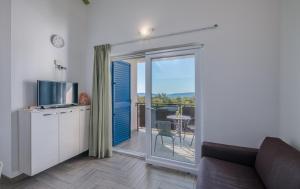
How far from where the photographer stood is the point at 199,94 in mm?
2293

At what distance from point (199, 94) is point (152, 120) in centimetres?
96

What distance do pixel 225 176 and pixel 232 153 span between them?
433 mm

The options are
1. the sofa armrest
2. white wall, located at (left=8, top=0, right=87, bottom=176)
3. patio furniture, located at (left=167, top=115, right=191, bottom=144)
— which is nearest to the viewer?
the sofa armrest

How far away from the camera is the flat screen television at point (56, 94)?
2305mm

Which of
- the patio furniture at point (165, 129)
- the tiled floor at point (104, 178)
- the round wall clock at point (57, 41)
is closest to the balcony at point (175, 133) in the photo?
the patio furniture at point (165, 129)

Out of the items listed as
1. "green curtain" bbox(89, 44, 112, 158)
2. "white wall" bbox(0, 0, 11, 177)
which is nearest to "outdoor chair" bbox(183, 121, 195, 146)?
"green curtain" bbox(89, 44, 112, 158)

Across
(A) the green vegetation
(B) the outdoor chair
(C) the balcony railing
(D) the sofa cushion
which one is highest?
(A) the green vegetation

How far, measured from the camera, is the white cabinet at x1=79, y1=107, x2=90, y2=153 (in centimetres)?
277

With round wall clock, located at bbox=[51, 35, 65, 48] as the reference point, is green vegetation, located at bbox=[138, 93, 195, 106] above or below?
below

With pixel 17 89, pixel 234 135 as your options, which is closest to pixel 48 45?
pixel 17 89

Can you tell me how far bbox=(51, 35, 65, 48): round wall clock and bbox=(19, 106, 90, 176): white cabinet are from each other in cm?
118

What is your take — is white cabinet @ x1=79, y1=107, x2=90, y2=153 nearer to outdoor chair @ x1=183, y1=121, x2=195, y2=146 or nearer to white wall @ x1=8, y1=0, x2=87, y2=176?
white wall @ x1=8, y1=0, x2=87, y2=176

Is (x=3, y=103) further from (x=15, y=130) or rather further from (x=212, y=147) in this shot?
(x=212, y=147)

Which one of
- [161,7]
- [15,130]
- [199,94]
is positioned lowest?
[15,130]
